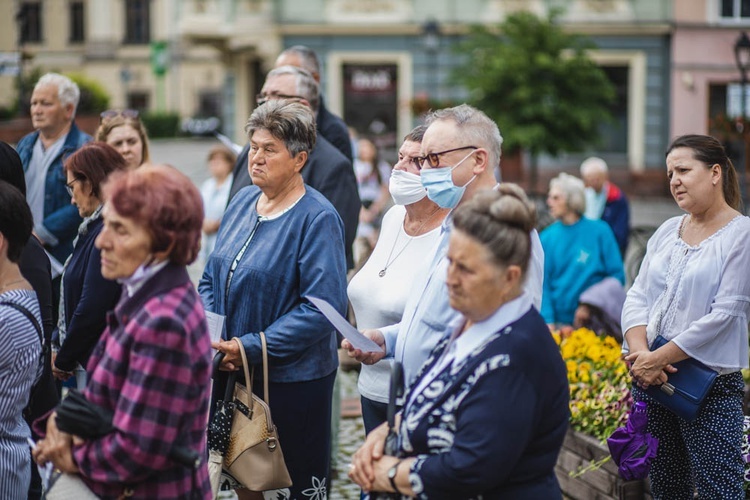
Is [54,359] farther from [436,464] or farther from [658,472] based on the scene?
[658,472]

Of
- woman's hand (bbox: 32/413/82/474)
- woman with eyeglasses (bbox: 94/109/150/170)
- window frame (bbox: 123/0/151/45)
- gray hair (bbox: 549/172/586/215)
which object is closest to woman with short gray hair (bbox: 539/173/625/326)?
gray hair (bbox: 549/172/586/215)

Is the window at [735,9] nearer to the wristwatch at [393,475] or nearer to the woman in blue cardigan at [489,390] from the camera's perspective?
the woman in blue cardigan at [489,390]

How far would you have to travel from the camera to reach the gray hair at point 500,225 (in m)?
2.93

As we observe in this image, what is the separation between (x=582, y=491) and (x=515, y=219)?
2.92m

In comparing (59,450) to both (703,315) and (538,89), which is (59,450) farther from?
(538,89)

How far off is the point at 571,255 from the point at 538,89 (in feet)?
42.1

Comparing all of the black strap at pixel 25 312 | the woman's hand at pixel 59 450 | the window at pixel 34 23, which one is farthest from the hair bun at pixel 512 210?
the window at pixel 34 23

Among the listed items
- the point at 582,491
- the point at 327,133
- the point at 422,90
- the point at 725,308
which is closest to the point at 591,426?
the point at 582,491

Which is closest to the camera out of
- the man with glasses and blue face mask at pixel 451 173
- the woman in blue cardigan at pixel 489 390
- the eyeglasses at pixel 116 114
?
the woman in blue cardigan at pixel 489 390

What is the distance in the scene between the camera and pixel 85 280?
4184 millimetres

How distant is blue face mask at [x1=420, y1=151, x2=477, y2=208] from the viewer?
3889mm

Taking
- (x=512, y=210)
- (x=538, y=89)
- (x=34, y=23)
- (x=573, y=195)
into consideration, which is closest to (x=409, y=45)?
(x=538, y=89)

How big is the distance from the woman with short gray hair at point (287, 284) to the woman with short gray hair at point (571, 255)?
11.4ft

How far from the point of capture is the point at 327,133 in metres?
5.97
